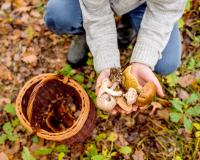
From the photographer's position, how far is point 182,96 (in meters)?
2.79

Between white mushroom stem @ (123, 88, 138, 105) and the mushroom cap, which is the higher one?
the mushroom cap

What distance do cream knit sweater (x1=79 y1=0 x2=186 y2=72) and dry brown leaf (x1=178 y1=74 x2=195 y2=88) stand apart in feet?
1.96

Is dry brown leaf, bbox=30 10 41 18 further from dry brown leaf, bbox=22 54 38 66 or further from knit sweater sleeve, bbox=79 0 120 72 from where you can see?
knit sweater sleeve, bbox=79 0 120 72

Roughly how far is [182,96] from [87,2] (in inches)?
41.1

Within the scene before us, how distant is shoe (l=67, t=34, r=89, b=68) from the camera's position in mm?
2881

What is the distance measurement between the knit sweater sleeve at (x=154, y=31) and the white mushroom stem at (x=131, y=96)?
234mm

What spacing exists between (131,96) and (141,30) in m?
0.46

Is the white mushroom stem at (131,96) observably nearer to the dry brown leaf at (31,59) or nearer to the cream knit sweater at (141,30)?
the cream knit sweater at (141,30)

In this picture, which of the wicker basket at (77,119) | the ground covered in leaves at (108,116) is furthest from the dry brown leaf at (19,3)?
the wicker basket at (77,119)

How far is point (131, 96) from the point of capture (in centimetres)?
208

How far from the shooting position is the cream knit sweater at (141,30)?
224cm

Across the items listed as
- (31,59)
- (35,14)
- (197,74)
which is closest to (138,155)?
(197,74)

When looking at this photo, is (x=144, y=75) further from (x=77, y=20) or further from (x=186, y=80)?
(x=186, y=80)

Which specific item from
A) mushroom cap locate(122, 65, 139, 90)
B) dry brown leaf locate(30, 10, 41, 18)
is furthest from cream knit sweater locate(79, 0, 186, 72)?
dry brown leaf locate(30, 10, 41, 18)
